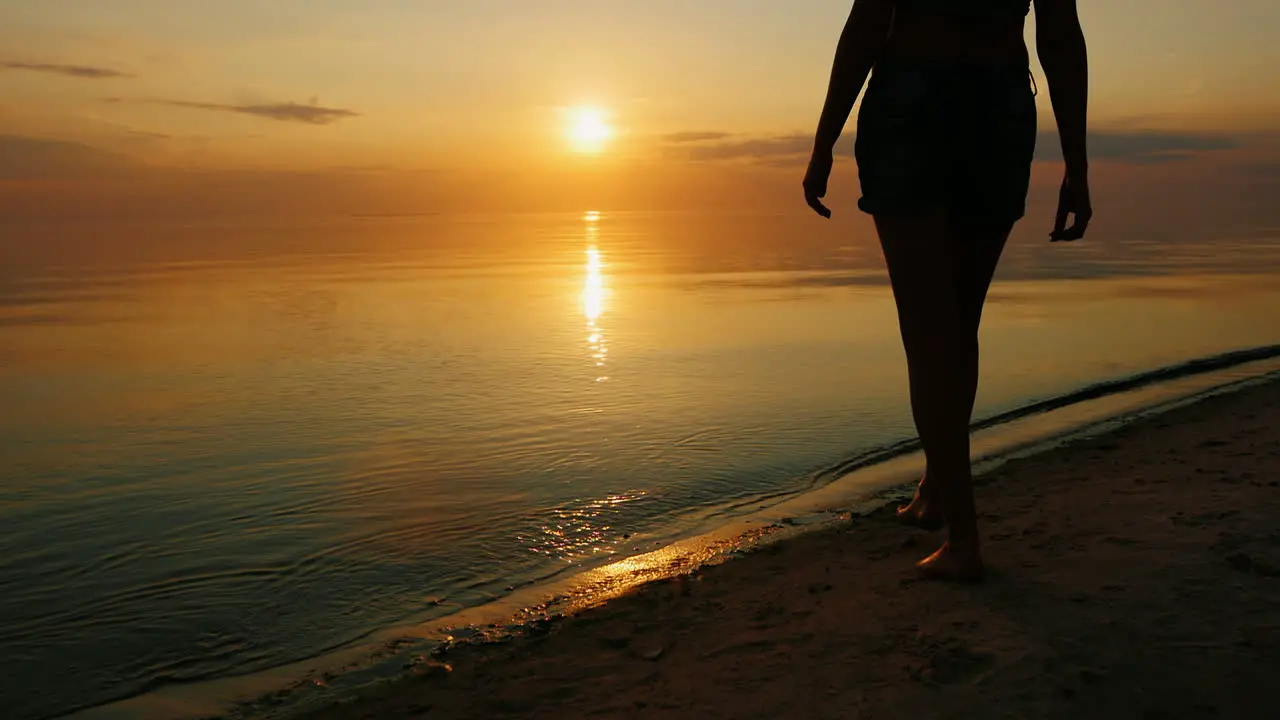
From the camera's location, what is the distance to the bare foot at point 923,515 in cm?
356

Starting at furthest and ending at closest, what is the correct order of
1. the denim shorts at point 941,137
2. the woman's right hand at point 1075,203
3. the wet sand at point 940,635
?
the woman's right hand at point 1075,203 < the denim shorts at point 941,137 < the wet sand at point 940,635

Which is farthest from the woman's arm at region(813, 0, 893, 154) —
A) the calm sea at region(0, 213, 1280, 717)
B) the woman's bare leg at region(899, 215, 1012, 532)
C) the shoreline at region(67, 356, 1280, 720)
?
the calm sea at region(0, 213, 1280, 717)

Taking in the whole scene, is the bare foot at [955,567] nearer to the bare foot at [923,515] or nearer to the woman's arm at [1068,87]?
the bare foot at [923,515]

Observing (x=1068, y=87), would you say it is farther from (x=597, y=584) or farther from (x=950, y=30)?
(x=597, y=584)

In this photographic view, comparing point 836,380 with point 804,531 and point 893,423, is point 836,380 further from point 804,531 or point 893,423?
point 804,531

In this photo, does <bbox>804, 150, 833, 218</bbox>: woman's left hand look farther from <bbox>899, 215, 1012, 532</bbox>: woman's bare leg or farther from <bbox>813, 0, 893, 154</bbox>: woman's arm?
<bbox>899, 215, 1012, 532</bbox>: woman's bare leg

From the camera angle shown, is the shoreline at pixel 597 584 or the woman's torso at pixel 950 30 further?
the shoreline at pixel 597 584

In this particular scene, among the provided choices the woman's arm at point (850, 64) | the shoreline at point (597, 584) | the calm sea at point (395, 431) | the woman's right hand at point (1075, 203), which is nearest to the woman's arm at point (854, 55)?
the woman's arm at point (850, 64)

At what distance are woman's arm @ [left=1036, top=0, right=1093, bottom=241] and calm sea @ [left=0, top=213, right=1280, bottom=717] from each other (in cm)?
220

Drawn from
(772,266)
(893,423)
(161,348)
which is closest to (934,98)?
(893,423)

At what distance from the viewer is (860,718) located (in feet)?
7.38

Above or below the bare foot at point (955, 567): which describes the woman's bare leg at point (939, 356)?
above

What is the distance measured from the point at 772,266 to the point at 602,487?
17.2 metres

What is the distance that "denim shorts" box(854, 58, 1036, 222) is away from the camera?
2.80 meters
